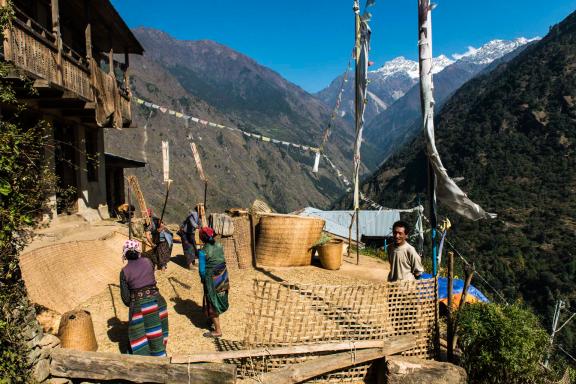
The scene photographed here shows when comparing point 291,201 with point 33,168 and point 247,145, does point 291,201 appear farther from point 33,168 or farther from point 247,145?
point 33,168

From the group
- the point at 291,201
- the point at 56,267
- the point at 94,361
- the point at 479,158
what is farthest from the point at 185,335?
the point at 291,201

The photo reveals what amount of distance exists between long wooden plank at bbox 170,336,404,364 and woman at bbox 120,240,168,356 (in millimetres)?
659

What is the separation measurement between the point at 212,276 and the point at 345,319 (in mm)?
2032

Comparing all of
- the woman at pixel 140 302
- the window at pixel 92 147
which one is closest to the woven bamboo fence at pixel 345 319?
the woman at pixel 140 302

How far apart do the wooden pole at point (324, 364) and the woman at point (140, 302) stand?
144 centimetres

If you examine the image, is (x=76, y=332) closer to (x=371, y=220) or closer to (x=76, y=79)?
(x=76, y=79)

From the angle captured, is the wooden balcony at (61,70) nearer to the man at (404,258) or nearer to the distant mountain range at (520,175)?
the man at (404,258)

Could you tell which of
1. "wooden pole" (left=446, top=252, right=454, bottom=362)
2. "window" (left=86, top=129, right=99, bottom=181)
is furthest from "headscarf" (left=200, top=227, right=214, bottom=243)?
→ "window" (left=86, top=129, right=99, bottom=181)

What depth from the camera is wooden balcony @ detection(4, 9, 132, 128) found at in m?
7.30

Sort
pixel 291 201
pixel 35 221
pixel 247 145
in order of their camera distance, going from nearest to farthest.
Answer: pixel 35 221, pixel 291 201, pixel 247 145

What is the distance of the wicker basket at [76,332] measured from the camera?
4.98 metres

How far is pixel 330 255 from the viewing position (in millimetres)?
10680

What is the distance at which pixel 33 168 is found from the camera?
167 inches

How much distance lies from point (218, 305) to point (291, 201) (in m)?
124
